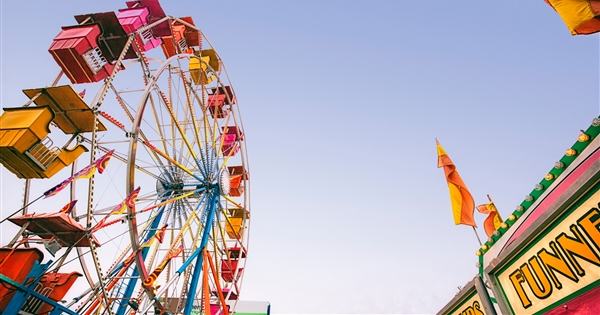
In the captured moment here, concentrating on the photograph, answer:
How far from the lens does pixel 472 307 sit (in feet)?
13.7

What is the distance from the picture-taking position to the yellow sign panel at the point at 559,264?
2.49 metres

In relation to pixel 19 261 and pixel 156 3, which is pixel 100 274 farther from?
pixel 156 3

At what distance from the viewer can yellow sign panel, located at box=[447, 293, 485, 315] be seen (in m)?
4.00

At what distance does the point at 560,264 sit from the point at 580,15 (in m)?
2.65

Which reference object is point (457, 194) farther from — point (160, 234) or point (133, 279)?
point (133, 279)

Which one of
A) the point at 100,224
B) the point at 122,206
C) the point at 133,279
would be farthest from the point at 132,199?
the point at 133,279

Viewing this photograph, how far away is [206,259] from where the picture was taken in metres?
12.6

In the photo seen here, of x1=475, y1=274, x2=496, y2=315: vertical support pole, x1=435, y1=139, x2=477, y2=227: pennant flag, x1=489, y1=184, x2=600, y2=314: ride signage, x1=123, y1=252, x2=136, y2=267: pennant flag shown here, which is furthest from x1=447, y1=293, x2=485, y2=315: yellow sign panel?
x1=123, y1=252, x2=136, y2=267: pennant flag

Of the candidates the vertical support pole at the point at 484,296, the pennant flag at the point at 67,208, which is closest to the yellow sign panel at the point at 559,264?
the vertical support pole at the point at 484,296

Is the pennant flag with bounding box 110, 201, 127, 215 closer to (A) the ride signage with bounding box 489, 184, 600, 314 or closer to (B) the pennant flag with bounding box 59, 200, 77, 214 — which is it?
(B) the pennant flag with bounding box 59, 200, 77, 214

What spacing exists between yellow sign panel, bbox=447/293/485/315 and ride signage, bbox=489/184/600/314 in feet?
2.17

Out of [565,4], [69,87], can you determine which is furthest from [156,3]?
[565,4]

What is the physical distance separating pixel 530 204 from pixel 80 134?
10388 millimetres

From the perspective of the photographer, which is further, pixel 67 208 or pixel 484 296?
pixel 67 208
